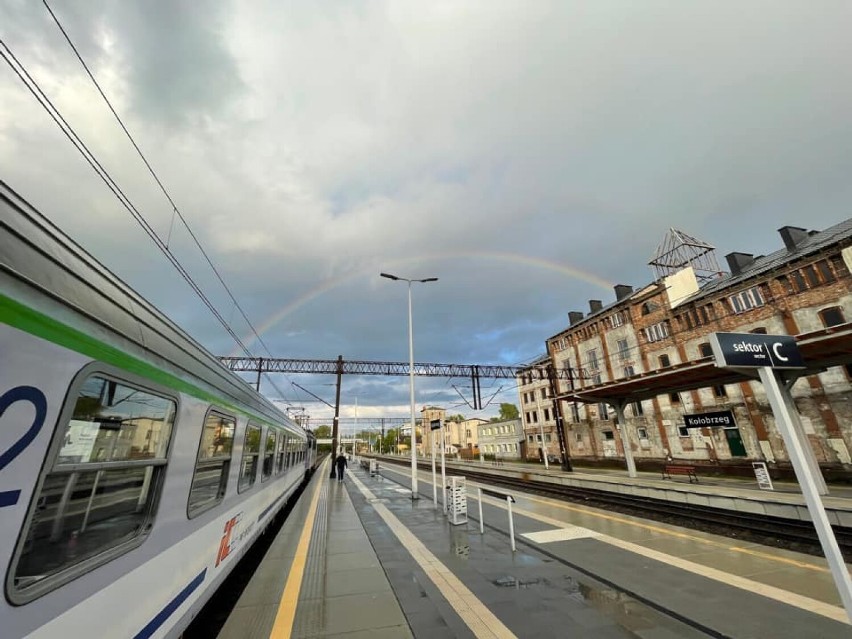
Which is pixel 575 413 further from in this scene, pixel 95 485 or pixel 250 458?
pixel 95 485

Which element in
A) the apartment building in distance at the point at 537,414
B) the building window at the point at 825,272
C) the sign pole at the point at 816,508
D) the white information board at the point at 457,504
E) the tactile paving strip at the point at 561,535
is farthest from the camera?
the apartment building in distance at the point at 537,414

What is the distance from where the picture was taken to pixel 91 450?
7.30 feet

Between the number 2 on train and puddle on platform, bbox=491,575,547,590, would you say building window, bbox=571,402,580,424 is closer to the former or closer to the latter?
puddle on platform, bbox=491,575,547,590

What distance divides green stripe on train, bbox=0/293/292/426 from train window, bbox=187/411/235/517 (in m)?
1.03

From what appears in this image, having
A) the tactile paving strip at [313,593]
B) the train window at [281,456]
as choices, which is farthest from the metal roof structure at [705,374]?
the train window at [281,456]

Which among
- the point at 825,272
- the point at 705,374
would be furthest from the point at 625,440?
the point at 825,272

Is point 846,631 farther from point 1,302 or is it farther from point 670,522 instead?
point 1,302

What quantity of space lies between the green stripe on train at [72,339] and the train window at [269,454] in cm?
539

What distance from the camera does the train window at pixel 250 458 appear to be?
5.90m

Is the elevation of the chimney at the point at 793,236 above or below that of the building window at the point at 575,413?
above

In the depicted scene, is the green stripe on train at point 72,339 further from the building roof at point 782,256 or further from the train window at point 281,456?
the building roof at point 782,256

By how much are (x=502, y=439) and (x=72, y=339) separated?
55519mm

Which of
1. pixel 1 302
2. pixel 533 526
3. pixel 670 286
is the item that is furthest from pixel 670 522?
pixel 670 286

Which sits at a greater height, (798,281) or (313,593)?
(798,281)
